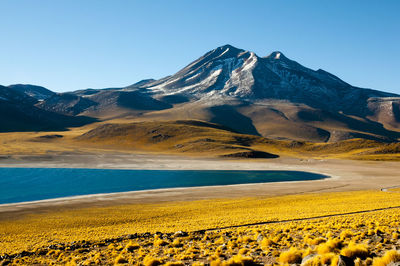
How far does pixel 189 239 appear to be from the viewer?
22.4 m

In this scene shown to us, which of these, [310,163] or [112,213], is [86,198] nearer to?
[112,213]

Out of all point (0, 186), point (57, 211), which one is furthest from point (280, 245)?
point (0, 186)

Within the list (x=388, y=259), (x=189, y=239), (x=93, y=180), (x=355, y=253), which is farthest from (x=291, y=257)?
(x=93, y=180)

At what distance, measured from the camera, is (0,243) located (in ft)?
96.6

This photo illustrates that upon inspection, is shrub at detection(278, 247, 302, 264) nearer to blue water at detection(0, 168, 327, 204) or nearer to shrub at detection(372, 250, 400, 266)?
shrub at detection(372, 250, 400, 266)

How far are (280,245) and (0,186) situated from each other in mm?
81653

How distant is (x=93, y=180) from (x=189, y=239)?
7510 centimetres

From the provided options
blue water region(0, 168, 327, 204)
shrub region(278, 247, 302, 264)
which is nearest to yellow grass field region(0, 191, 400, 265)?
shrub region(278, 247, 302, 264)

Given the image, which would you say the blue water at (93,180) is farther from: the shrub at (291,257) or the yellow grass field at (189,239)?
the shrub at (291,257)

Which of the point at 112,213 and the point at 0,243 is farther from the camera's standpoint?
the point at 112,213

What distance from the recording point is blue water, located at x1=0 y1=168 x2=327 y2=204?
238 feet

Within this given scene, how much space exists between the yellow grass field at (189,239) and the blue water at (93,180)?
30.0 metres

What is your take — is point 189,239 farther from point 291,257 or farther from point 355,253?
point 355,253

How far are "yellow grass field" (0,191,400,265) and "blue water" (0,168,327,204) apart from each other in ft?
98.5
